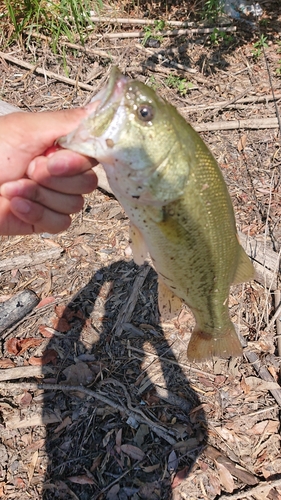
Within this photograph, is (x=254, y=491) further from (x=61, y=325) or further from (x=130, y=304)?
(x=61, y=325)

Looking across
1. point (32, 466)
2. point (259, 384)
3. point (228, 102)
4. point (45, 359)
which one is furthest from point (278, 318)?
point (228, 102)

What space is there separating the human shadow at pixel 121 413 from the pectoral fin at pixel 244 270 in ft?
5.08

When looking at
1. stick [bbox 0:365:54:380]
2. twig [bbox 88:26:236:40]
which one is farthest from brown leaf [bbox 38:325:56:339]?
twig [bbox 88:26:236:40]

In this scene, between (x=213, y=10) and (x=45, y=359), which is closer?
(x=45, y=359)

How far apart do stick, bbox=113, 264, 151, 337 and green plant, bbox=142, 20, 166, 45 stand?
4011mm

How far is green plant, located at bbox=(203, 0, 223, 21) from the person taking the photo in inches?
260

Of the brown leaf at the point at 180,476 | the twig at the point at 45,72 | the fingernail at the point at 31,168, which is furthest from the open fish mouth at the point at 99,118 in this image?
the twig at the point at 45,72

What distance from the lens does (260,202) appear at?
4.86 meters

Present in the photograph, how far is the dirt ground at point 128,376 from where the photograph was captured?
3256 mm

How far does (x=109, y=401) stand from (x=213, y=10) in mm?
6144

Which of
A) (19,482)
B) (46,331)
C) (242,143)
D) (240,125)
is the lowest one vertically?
(19,482)

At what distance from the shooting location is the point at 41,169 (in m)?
2.20

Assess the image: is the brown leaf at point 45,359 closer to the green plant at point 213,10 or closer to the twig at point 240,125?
the twig at point 240,125

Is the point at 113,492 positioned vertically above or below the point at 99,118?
below
